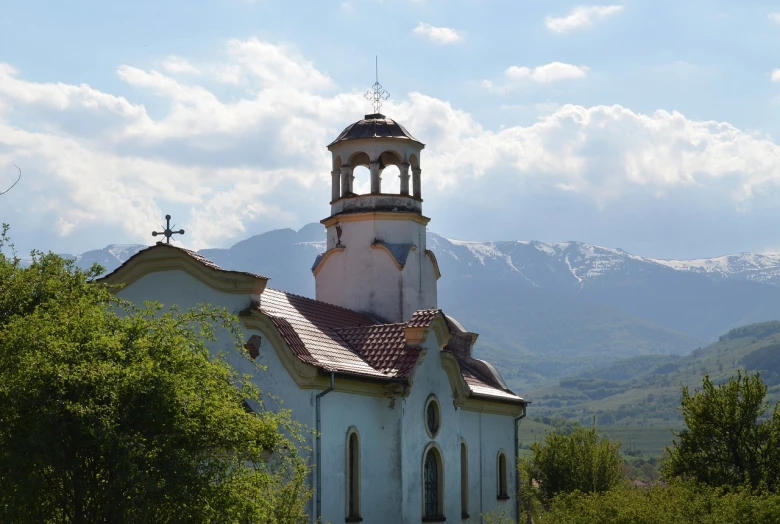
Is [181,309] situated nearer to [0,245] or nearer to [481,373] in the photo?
[0,245]

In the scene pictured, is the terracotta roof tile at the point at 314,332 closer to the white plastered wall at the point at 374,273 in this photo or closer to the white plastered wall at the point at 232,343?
Result: the white plastered wall at the point at 232,343

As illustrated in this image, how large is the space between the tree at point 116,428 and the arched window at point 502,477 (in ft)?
72.3

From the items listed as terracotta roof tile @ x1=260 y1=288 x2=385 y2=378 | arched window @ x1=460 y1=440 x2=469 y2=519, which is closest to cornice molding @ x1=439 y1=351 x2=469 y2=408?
arched window @ x1=460 y1=440 x2=469 y2=519

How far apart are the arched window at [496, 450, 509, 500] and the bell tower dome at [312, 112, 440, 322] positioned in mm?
5977

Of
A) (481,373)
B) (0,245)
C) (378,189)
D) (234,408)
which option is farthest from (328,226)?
(234,408)

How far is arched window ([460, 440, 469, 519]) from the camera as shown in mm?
37219

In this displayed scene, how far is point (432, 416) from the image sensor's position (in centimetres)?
3372

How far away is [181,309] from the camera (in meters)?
Result: 30.4

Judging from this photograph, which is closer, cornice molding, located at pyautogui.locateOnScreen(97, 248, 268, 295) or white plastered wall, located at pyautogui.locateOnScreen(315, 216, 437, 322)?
cornice molding, located at pyautogui.locateOnScreen(97, 248, 268, 295)

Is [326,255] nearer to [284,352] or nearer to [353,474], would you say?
[353,474]

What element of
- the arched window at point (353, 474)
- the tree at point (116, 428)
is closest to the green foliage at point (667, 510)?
the arched window at point (353, 474)

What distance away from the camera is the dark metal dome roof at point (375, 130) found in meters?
41.0

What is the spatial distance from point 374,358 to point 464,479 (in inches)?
287

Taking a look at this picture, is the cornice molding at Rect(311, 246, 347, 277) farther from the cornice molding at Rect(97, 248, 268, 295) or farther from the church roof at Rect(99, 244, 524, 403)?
the cornice molding at Rect(97, 248, 268, 295)
